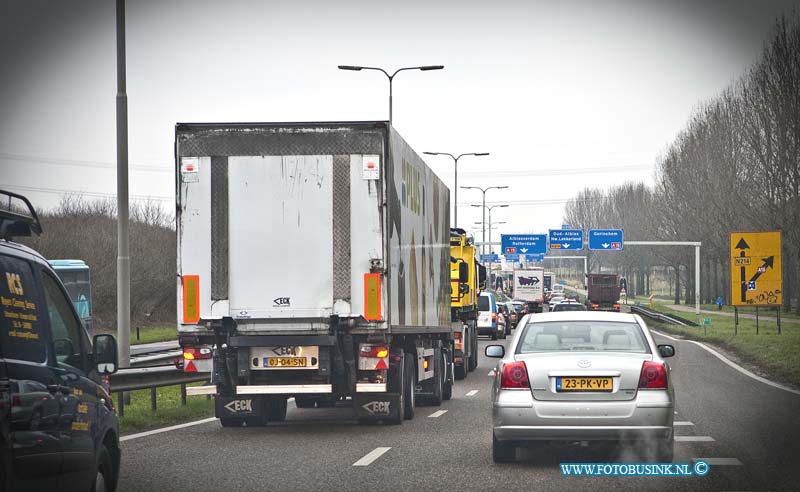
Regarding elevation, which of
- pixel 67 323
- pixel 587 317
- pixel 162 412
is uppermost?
pixel 67 323

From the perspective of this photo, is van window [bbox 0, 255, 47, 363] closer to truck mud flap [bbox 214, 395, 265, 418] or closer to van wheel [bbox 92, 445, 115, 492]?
van wheel [bbox 92, 445, 115, 492]

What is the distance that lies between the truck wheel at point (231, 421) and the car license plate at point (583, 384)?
Answer: 5.70m

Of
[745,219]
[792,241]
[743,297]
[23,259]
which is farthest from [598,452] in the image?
[745,219]

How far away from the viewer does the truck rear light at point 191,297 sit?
13.8 m

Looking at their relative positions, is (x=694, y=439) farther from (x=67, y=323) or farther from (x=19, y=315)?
(x=19, y=315)

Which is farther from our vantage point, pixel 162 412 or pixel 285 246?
pixel 162 412

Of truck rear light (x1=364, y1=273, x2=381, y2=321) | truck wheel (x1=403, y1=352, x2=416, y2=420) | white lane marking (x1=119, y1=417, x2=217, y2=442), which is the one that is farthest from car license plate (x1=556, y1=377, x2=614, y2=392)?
white lane marking (x1=119, y1=417, x2=217, y2=442)

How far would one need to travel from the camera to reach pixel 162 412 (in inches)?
672

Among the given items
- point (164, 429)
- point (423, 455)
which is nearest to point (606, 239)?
point (164, 429)

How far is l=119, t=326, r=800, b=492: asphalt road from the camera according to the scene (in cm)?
982

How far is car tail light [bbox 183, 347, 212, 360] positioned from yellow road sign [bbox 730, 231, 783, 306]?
24309 mm

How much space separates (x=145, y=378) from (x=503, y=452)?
245 inches

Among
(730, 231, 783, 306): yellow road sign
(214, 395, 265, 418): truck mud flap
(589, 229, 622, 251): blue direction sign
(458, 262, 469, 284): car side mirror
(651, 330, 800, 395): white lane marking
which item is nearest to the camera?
(214, 395, 265, 418): truck mud flap

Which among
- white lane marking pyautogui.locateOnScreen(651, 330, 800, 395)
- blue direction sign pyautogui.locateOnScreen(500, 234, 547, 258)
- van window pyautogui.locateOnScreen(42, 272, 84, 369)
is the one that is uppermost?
blue direction sign pyautogui.locateOnScreen(500, 234, 547, 258)
